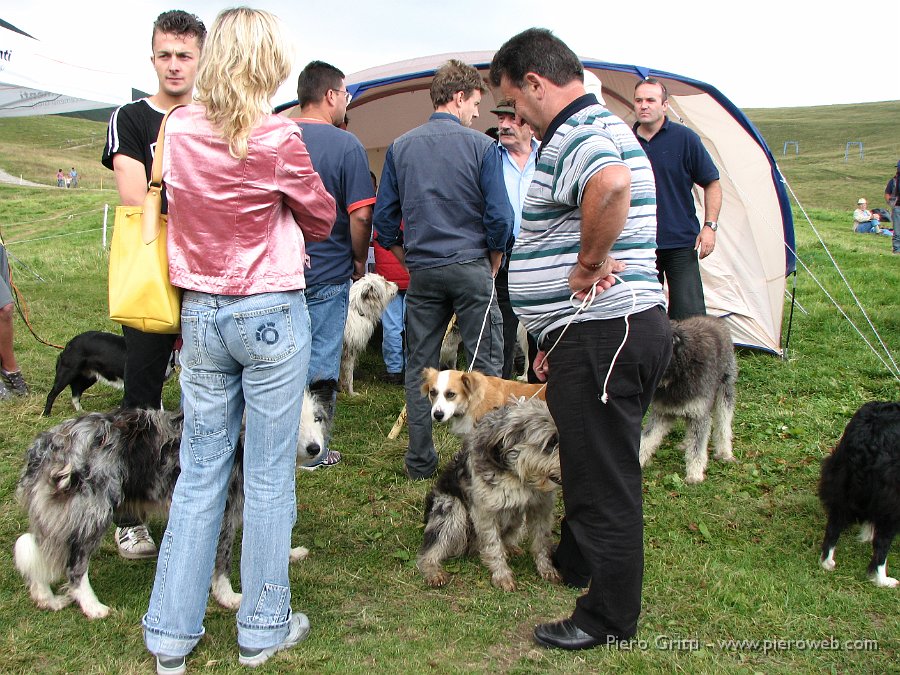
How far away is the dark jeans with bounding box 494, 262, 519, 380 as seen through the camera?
4844 millimetres

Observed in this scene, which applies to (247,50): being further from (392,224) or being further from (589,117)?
(392,224)

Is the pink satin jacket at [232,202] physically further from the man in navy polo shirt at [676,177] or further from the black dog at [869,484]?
the man in navy polo shirt at [676,177]

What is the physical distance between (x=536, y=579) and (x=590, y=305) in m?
1.57

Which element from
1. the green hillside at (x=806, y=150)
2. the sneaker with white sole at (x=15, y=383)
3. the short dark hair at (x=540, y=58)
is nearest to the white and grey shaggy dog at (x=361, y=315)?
the sneaker with white sole at (x=15, y=383)

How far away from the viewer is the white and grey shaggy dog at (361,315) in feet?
20.9

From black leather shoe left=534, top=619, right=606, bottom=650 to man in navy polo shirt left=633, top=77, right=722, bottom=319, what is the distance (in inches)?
121

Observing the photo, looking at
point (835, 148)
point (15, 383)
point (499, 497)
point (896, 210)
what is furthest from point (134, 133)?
point (835, 148)

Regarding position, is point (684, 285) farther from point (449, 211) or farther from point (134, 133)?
point (134, 133)

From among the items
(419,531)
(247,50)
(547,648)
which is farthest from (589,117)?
(419,531)

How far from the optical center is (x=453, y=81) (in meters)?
4.03

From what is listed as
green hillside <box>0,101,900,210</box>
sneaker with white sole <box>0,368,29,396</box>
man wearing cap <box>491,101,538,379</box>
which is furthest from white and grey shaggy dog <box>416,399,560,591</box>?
green hillside <box>0,101,900,210</box>

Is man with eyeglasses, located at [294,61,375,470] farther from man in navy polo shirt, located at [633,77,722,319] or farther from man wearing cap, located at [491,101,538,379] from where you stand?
man in navy polo shirt, located at [633,77,722,319]

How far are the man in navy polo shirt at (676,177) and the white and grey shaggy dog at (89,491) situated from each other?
3.42 meters

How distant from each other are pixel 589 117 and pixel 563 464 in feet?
3.80
